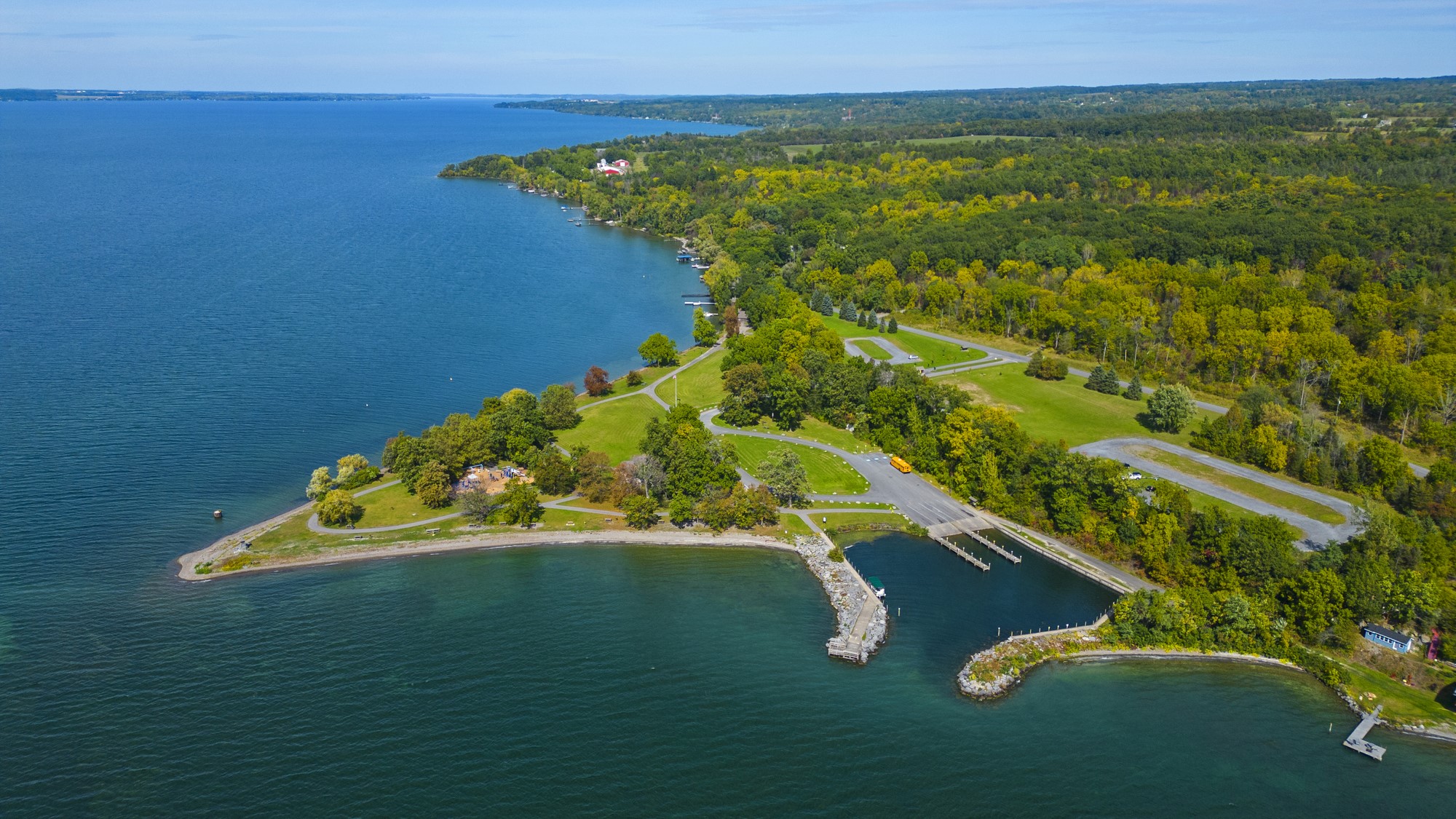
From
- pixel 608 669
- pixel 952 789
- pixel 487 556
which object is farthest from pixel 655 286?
A: pixel 952 789

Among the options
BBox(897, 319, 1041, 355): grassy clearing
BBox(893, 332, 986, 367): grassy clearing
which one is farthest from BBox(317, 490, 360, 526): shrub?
BBox(897, 319, 1041, 355): grassy clearing

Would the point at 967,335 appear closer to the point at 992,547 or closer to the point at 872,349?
the point at 872,349

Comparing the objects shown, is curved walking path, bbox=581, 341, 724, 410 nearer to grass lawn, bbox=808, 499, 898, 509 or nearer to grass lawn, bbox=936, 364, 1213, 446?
grass lawn, bbox=808, 499, 898, 509

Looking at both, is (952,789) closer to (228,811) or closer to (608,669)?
(608,669)

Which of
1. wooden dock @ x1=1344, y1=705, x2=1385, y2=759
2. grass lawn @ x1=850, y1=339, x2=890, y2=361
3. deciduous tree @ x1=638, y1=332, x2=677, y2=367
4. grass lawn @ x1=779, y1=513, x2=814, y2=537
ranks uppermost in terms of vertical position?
deciduous tree @ x1=638, y1=332, x2=677, y2=367

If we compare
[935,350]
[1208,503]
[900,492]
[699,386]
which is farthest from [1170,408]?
[699,386]

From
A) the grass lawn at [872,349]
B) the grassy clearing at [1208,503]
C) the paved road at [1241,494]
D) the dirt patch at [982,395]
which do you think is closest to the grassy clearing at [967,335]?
the grass lawn at [872,349]

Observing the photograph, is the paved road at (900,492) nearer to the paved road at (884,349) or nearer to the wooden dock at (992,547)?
the wooden dock at (992,547)
